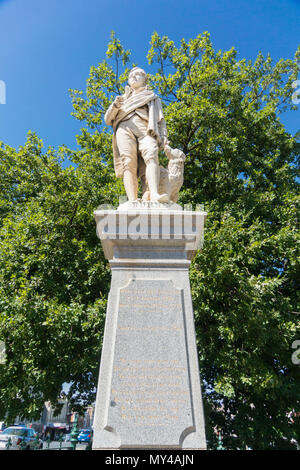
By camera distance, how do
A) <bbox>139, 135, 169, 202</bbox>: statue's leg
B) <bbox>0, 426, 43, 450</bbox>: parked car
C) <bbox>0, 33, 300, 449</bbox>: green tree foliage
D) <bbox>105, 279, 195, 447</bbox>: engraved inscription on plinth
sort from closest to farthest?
<bbox>105, 279, 195, 447</bbox>: engraved inscription on plinth
<bbox>139, 135, 169, 202</bbox>: statue's leg
<bbox>0, 33, 300, 449</bbox>: green tree foliage
<bbox>0, 426, 43, 450</bbox>: parked car

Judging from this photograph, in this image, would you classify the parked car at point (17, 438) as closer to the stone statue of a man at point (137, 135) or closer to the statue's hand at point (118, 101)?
the stone statue of a man at point (137, 135)

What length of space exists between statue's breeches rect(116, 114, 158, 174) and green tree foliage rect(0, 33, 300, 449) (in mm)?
4138

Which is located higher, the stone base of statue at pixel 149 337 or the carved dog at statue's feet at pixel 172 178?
the carved dog at statue's feet at pixel 172 178

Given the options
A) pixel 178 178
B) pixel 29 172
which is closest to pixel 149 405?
pixel 178 178

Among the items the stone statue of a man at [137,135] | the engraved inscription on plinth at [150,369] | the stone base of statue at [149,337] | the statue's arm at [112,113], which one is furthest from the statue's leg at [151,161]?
the engraved inscription on plinth at [150,369]

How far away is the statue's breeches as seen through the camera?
4.79 m

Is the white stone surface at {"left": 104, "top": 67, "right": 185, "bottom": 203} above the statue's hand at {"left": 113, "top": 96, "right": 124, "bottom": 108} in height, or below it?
below

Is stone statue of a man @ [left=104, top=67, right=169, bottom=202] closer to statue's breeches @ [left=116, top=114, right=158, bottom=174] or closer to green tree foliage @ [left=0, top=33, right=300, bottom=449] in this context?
statue's breeches @ [left=116, top=114, right=158, bottom=174]

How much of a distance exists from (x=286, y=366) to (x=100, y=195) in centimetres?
728

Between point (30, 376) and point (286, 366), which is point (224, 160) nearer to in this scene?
point (286, 366)

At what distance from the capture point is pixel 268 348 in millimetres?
8164

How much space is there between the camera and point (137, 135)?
4.97m

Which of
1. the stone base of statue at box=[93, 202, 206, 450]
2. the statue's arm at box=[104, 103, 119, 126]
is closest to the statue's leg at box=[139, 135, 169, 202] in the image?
the stone base of statue at box=[93, 202, 206, 450]

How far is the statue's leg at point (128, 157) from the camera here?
4.78 m
